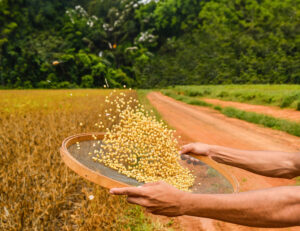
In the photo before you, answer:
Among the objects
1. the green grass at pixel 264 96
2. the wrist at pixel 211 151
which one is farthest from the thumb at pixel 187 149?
the green grass at pixel 264 96

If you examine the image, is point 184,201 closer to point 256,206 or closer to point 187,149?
point 256,206

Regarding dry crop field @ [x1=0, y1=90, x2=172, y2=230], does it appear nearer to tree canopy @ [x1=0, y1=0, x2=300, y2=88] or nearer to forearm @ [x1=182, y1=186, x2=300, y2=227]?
forearm @ [x1=182, y1=186, x2=300, y2=227]

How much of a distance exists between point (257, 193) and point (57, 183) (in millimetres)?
1995

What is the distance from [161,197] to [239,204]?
0.99 ft

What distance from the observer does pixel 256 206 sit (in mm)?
962

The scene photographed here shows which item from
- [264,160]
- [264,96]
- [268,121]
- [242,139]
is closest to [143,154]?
[264,160]

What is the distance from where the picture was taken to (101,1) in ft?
176

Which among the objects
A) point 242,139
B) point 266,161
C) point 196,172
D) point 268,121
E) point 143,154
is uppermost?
point 266,161

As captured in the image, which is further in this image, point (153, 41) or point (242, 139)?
point (153, 41)

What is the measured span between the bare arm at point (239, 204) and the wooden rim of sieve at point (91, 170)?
1.04ft

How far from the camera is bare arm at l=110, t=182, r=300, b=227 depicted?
3.14ft

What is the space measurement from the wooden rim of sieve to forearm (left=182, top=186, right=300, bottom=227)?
462mm

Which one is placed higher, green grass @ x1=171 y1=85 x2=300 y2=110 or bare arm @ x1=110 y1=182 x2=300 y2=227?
bare arm @ x1=110 y1=182 x2=300 y2=227

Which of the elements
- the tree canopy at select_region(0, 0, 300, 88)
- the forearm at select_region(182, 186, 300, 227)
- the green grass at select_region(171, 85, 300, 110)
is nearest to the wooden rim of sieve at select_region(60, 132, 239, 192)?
the forearm at select_region(182, 186, 300, 227)
